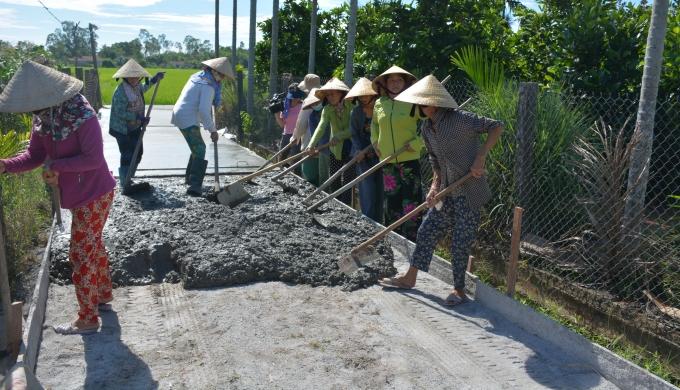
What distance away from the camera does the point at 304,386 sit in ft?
12.0

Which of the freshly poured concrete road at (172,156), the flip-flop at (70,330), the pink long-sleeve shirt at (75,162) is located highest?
the pink long-sleeve shirt at (75,162)

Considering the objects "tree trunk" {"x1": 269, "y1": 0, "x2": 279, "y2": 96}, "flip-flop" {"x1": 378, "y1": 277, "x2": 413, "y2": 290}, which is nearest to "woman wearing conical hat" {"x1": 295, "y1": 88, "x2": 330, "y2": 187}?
"flip-flop" {"x1": 378, "y1": 277, "x2": 413, "y2": 290}

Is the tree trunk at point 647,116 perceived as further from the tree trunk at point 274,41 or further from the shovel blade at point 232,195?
the tree trunk at point 274,41

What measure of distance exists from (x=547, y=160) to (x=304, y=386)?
3262 millimetres

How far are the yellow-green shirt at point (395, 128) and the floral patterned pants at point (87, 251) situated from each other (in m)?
2.76

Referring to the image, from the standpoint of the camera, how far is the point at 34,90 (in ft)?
12.7

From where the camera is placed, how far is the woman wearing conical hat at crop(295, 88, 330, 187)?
800 centimetres

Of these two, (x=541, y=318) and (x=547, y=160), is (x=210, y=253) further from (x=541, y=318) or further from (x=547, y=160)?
(x=547, y=160)

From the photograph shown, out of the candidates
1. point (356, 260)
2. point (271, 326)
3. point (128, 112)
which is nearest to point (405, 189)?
point (356, 260)

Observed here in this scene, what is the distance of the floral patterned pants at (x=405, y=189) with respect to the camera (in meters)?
6.39

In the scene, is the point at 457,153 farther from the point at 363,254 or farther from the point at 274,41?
the point at 274,41

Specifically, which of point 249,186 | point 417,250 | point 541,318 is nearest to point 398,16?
point 249,186

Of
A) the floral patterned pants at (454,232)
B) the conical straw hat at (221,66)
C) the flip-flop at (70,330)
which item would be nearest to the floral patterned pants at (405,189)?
the floral patterned pants at (454,232)

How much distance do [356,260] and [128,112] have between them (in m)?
4.14
